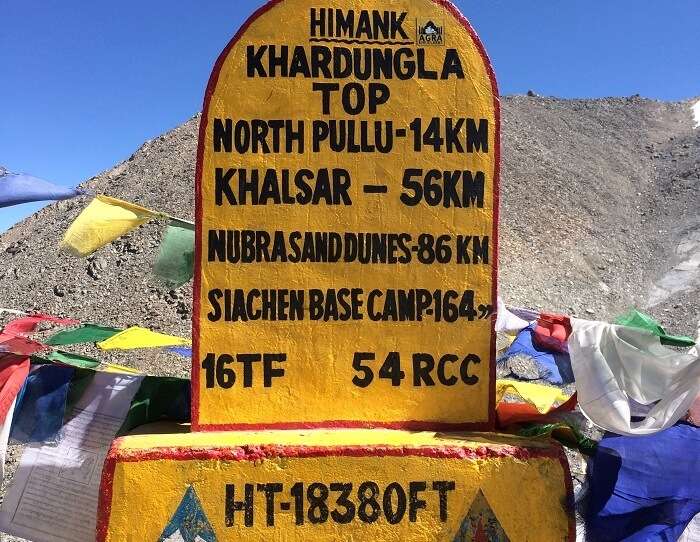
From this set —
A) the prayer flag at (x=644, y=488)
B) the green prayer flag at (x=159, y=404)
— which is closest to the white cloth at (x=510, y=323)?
Answer: the prayer flag at (x=644, y=488)

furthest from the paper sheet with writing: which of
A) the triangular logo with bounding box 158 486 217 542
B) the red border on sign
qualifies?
the triangular logo with bounding box 158 486 217 542

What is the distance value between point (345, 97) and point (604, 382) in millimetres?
1919

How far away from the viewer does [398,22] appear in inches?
140

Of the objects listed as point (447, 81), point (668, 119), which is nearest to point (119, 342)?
point (447, 81)

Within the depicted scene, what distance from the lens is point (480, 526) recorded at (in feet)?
10.6

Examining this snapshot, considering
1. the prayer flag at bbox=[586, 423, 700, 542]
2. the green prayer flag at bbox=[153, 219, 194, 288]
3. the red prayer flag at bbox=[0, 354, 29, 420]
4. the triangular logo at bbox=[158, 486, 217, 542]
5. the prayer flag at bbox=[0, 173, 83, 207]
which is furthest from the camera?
the green prayer flag at bbox=[153, 219, 194, 288]

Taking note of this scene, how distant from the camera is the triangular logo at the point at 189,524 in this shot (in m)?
3.14

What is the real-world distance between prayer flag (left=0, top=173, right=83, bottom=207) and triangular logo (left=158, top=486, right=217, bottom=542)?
2.03m

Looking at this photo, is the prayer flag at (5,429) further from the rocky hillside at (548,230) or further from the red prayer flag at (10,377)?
the rocky hillside at (548,230)

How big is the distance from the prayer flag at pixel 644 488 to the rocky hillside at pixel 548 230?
21.5ft

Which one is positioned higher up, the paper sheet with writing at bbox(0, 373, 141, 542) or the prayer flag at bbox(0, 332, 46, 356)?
the prayer flag at bbox(0, 332, 46, 356)

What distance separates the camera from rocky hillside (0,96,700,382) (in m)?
13.8

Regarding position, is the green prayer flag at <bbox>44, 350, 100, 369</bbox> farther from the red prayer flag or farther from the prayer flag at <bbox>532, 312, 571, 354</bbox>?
the prayer flag at <bbox>532, 312, 571, 354</bbox>

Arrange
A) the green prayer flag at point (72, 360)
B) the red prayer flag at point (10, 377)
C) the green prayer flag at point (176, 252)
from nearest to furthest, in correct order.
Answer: the red prayer flag at point (10, 377)
the green prayer flag at point (72, 360)
the green prayer flag at point (176, 252)
